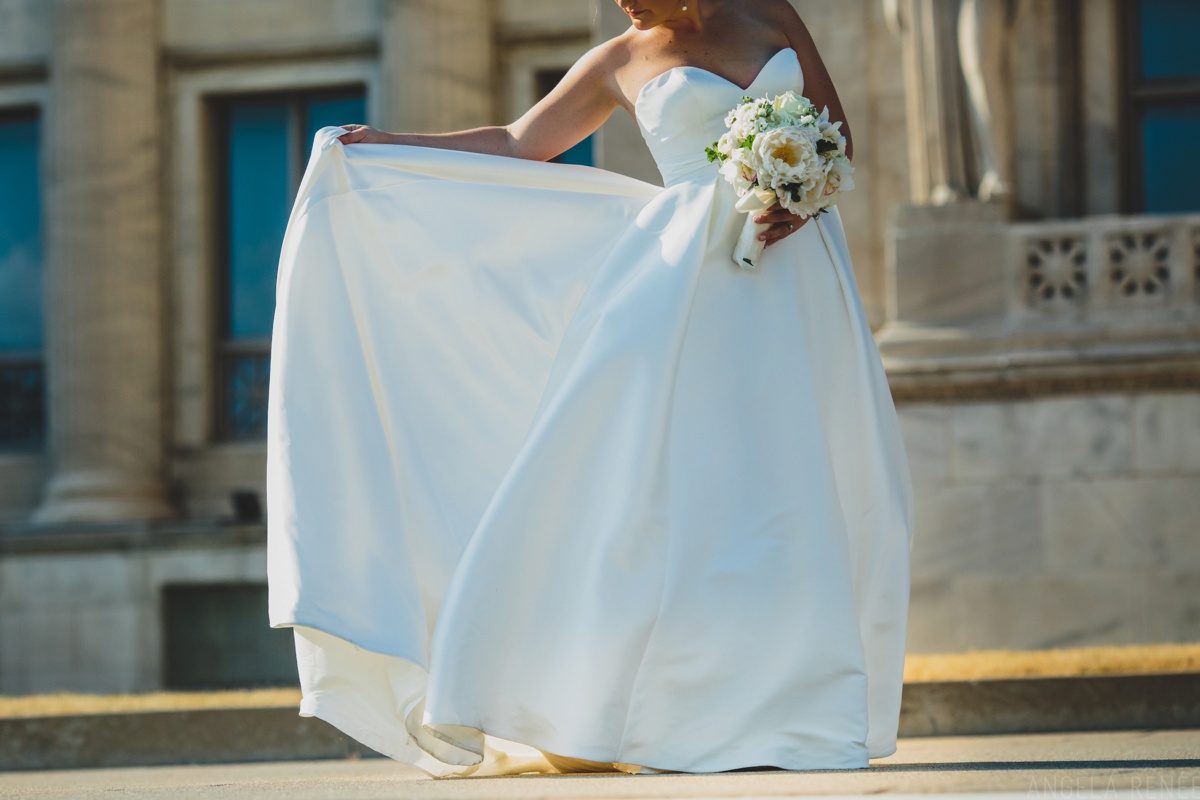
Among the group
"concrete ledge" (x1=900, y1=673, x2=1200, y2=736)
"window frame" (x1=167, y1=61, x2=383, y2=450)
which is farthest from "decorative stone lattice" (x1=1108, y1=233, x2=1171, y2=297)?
"window frame" (x1=167, y1=61, x2=383, y2=450)

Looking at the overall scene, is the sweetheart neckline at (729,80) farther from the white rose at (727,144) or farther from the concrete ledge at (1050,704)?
the concrete ledge at (1050,704)

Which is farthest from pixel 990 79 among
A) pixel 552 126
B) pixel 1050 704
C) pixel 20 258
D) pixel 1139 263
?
pixel 20 258

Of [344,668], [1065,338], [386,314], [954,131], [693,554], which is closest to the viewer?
[693,554]

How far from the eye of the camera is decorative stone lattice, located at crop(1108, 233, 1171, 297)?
10.1 m

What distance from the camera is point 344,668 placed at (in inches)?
208

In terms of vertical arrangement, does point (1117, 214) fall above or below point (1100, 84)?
below

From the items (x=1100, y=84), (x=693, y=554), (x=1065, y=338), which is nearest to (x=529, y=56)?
(x=1100, y=84)

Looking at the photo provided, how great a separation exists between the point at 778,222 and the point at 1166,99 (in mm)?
8074

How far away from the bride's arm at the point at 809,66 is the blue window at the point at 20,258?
1338cm

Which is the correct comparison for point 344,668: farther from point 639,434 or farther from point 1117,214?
point 1117,214

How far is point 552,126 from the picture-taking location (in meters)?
5.99

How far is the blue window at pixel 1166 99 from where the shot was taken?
40.3 ft

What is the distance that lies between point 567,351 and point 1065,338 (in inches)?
215

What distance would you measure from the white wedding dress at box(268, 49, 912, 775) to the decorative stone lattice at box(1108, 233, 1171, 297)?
5095 millimetres
